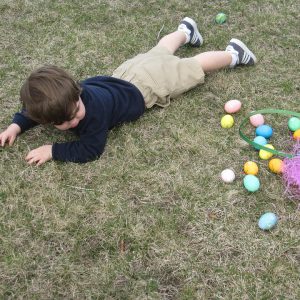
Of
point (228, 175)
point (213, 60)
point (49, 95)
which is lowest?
point (228, 175)

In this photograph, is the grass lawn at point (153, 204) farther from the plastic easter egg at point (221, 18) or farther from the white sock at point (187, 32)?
the plastic easter egg at point (221, 18)

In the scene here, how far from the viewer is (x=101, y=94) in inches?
98.0

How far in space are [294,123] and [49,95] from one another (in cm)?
144

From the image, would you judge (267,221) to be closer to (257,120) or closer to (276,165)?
(276,165)

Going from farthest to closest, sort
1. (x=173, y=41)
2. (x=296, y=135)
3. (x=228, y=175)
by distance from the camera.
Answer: (x=173, y=41), (x=296, y=135), (x=228, y=175)

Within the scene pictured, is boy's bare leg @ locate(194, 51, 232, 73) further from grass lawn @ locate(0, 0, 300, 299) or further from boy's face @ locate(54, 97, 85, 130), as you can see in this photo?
boy's face @ locate(54, 97, 85, 130)

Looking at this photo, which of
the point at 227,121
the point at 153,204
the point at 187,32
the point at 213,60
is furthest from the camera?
the point at 187,32

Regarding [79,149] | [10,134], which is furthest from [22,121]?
[79,149]

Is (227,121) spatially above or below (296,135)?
above

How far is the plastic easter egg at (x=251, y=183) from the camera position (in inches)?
87.9

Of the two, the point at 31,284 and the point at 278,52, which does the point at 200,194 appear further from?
the point at 278,52

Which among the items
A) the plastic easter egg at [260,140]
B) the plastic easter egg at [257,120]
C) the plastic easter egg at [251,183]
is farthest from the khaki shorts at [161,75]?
the plastic easter egg at [251,183]

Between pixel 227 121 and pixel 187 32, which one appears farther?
pixel 187 32

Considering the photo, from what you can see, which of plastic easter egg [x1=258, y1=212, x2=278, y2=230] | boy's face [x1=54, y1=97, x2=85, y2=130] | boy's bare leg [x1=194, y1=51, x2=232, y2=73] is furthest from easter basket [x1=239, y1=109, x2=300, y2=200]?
boy's face [x1=54, y1=97, x2=85, y2=130]
